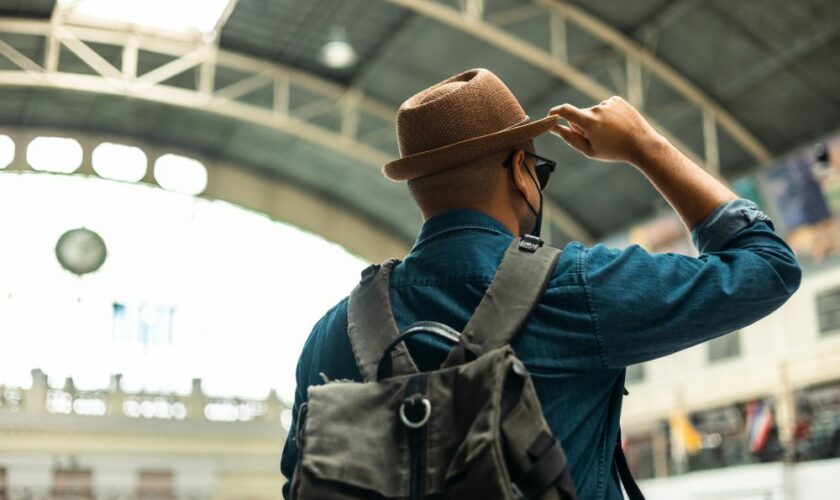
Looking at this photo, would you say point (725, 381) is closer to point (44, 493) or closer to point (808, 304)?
point (808, 304)

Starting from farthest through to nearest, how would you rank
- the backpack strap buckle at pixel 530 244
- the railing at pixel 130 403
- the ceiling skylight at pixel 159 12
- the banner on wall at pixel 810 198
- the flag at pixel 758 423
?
the railing at pixel 130 403, the ceiling skylight at pixel 159 12, the flag at pixel 758 423, the banner on wall at pixel 810 198, the backpack strap buckle at pixel 530 244

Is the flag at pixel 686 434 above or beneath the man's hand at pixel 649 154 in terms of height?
above

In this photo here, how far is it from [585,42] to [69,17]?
34.5ft

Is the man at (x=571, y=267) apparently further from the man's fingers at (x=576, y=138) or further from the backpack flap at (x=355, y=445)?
the backpack flap at (x=355, y=445)

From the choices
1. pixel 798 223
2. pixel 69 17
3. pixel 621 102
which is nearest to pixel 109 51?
pixel 69 17

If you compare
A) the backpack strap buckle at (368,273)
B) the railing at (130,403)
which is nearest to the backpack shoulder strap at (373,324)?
the backpack strap buckle at (368,273)

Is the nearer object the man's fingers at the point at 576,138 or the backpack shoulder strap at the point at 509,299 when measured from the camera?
the backpack shoulder strap at the point at 509,299

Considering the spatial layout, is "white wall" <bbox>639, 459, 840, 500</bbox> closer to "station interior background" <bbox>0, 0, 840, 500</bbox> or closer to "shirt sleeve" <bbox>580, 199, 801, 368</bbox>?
"station interior background" <bbox>0, 0, 840, 500</bbox>

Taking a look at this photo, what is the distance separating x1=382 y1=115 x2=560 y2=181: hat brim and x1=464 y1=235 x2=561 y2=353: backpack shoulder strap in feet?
0.87

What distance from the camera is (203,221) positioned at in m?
27.3

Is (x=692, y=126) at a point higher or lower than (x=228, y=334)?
higher

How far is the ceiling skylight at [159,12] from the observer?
20.3 metres

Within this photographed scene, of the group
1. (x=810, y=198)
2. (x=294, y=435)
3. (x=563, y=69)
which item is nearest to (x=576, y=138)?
(x=294, y=435)

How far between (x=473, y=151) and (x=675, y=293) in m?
0.50
